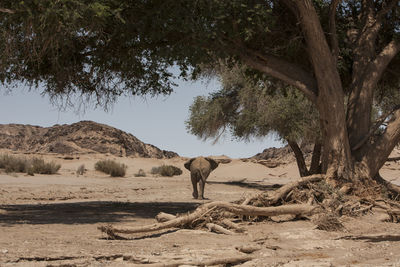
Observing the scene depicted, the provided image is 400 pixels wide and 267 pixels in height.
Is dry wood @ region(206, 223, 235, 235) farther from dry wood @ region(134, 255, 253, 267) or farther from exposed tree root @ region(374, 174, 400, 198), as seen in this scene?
exposed tree root @ region(374, 174, 400, 198)

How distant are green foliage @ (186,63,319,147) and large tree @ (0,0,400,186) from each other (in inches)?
357

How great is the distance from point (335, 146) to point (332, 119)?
2.03ft

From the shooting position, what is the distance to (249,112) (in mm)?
A: 25875

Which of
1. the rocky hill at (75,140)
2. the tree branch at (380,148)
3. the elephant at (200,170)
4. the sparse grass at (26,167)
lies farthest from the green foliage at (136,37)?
the rocky hill at (75,140)

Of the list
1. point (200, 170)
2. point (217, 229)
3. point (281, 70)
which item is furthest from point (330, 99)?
point (200, 170)

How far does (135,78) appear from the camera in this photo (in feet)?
44.3

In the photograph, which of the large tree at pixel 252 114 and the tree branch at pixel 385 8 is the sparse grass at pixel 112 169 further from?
the tree branch at pixel 385 8

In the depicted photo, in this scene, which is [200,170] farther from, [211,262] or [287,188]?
[211,262]

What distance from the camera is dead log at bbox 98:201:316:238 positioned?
747 centimetres

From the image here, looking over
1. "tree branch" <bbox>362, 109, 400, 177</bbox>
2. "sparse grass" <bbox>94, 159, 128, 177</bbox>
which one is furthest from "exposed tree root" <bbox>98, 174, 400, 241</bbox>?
"sparse grass" <bbox>94, 159, 128, 177</bbox>

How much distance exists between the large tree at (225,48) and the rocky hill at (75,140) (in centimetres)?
3823

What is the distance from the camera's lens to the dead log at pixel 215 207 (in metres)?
7.47

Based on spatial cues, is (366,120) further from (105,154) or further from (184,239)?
(105,154)

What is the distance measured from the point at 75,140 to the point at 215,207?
45.3 meters
